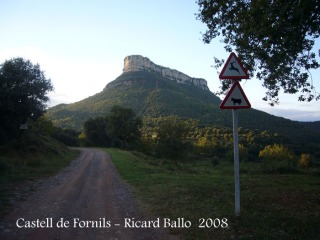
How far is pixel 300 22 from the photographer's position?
7.79 m

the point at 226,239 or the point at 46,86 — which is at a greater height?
the point at 46,86

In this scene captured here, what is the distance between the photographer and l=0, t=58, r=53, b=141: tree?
23047 mm

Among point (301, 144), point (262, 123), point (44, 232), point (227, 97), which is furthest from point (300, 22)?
point (262, 123)

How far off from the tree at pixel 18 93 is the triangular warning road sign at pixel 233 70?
20517 mm

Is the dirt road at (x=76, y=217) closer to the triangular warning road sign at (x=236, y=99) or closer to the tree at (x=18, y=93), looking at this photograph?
the triangular warning road sign at (x=236, y=99)

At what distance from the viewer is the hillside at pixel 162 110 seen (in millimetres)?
81688

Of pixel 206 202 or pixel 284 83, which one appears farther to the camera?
pixel 284 83

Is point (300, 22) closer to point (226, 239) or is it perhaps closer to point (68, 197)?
point (226, 239)

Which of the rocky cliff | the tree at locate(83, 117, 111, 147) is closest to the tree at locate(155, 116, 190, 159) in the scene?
the tree at locate(83, 117, 111, 147)

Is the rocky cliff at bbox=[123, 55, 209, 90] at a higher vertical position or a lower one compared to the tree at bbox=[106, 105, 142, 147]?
higher

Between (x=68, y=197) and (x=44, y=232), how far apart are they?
341 cm

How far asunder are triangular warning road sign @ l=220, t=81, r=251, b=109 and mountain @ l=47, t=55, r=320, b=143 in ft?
244

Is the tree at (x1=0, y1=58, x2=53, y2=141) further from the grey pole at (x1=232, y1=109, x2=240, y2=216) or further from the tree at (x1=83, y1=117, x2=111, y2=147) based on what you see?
the tree at (x1=83, y1=117, x2=111, y2=147)

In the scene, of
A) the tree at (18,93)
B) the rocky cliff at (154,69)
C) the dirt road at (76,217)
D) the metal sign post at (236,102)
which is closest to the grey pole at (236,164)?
the metal sign post at (236,102)
